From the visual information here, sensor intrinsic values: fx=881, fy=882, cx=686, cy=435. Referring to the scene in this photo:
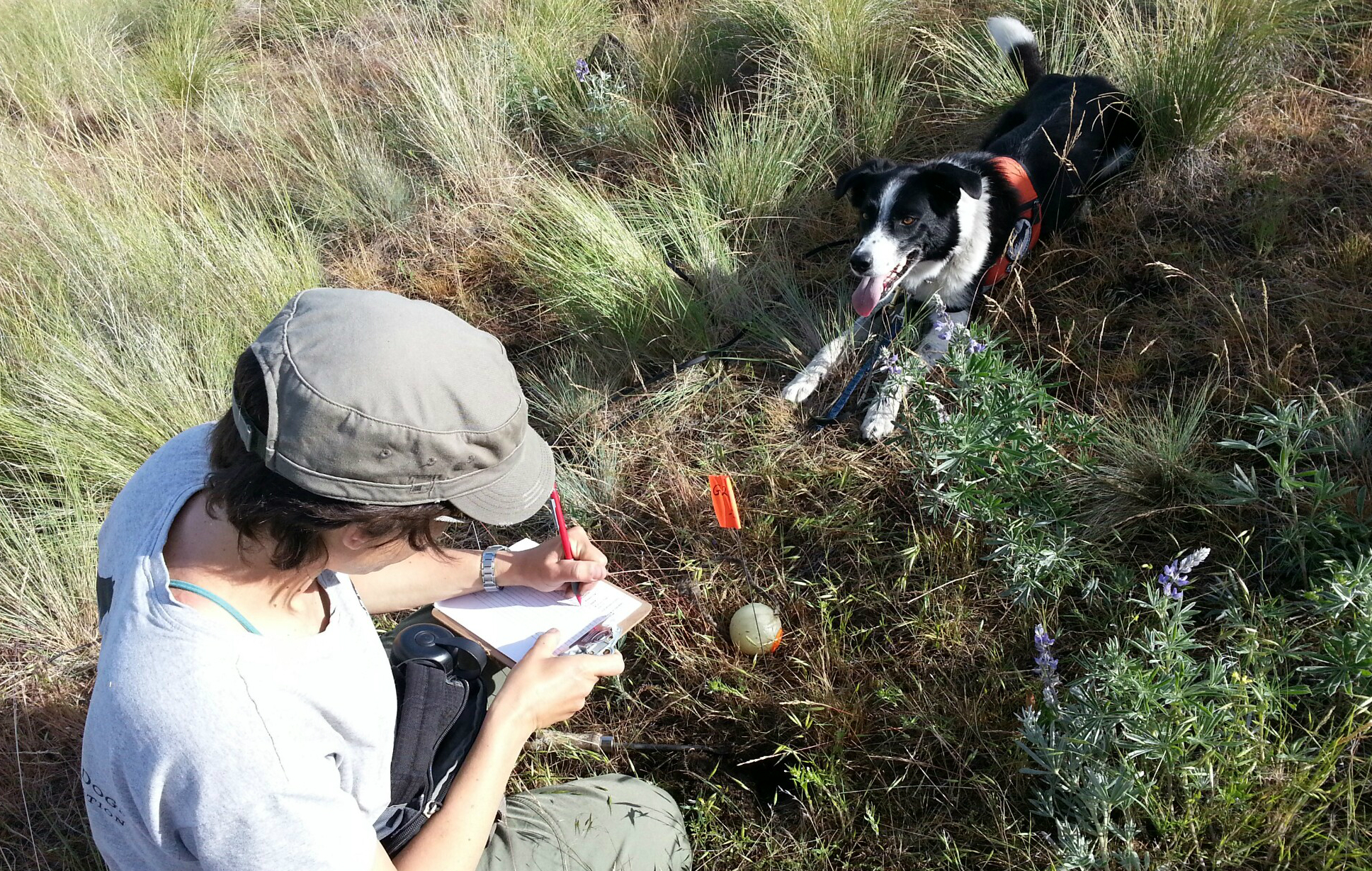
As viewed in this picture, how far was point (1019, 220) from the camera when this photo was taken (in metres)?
3.18

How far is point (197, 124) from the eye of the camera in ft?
16.0

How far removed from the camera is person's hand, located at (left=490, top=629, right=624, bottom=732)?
1551 mm

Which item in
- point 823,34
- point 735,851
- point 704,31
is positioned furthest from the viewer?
point 704,31

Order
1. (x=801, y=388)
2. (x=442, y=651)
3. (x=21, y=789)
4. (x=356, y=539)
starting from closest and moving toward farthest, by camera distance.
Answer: (x=356, y=539), (x=442, y=651), (x=21, y=789), (x=801, y=388)

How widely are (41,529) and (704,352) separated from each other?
222 centimetres

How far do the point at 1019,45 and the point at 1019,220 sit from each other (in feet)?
3.66

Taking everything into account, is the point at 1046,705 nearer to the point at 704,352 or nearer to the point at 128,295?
the point at 704,352

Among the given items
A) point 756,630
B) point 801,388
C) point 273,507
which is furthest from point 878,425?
point 273,507

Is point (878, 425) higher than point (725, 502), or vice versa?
point (725, 502)

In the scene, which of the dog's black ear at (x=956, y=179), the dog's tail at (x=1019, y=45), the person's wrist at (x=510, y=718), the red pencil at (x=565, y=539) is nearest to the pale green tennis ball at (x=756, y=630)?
the red pencil at (x=565, y=539)

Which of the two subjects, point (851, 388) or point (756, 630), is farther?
point (851, 388)

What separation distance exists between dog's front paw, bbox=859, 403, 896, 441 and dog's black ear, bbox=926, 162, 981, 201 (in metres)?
0.81

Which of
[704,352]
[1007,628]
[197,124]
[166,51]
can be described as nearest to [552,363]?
[704,352]

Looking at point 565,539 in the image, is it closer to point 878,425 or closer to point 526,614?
point 526,614
